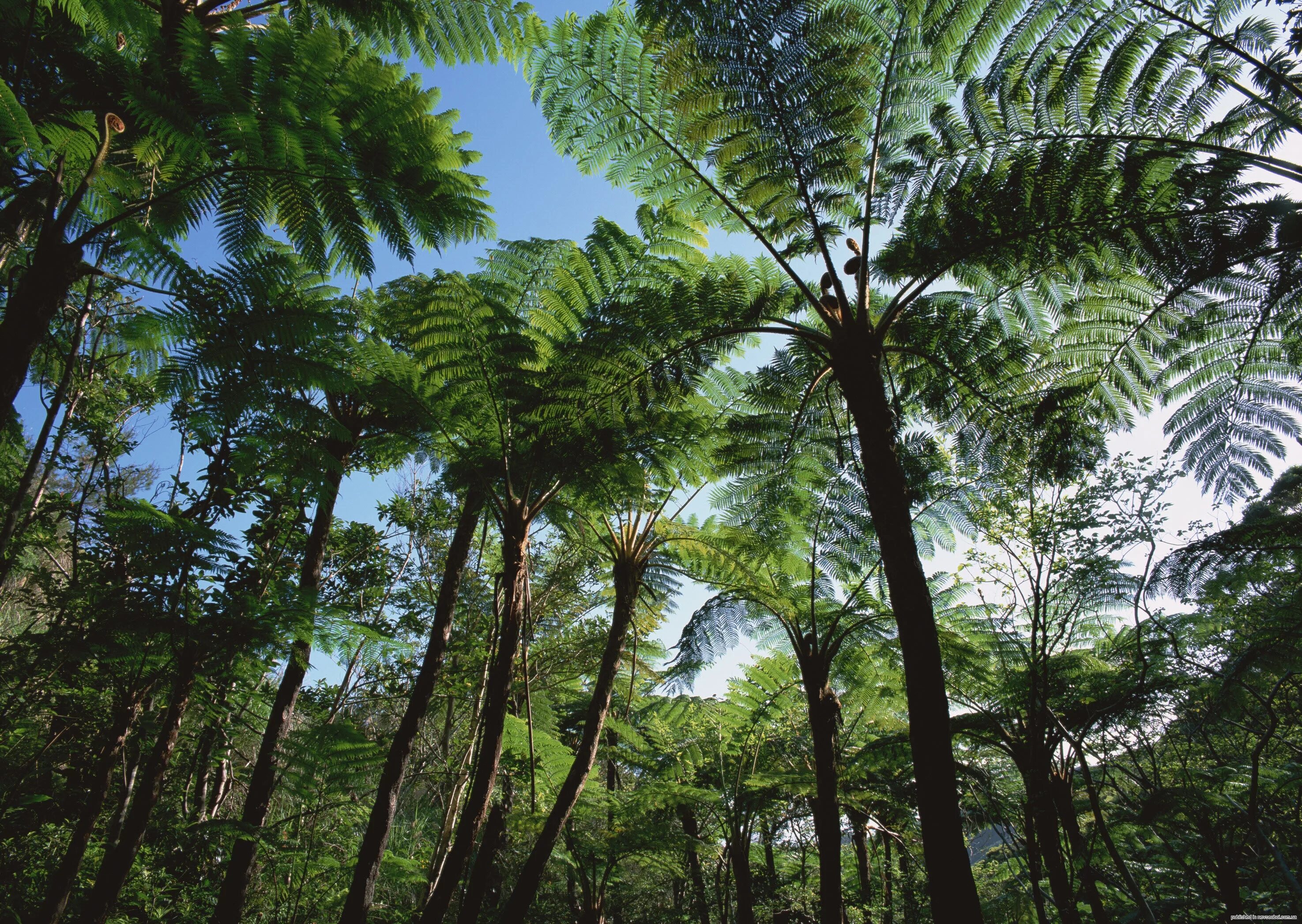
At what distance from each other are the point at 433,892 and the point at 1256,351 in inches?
186

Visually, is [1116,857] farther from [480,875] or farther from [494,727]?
[480,875]

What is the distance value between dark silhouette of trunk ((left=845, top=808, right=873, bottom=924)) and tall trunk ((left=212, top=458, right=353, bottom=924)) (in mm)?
5023

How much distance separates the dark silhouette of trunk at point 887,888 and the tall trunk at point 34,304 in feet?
26.9

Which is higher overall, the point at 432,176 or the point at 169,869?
the point at 432,176

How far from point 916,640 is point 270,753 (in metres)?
5.10

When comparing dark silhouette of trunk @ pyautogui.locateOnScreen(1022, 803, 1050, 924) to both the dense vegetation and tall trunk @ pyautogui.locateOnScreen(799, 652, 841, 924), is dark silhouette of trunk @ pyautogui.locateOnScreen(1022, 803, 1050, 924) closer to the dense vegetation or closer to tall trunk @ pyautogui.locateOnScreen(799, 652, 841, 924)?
the dense vegetation

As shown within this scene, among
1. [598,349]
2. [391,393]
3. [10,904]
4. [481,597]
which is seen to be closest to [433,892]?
[391,393]

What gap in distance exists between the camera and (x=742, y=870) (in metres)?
4.87

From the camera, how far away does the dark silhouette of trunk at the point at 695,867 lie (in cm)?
637

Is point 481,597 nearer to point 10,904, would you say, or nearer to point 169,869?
point 169,869

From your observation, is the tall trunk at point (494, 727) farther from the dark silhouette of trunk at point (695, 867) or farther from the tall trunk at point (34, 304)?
the dark silhouette of trunk at point (695, 867)

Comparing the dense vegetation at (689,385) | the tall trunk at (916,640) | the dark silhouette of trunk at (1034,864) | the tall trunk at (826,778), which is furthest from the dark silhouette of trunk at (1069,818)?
the tall trunk at (916,640)

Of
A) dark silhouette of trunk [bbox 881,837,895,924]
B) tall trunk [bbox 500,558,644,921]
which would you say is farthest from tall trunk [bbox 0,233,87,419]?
dark silhouette of trunk [bbox 881,837,895,924]

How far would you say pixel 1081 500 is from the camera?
3.89 m
